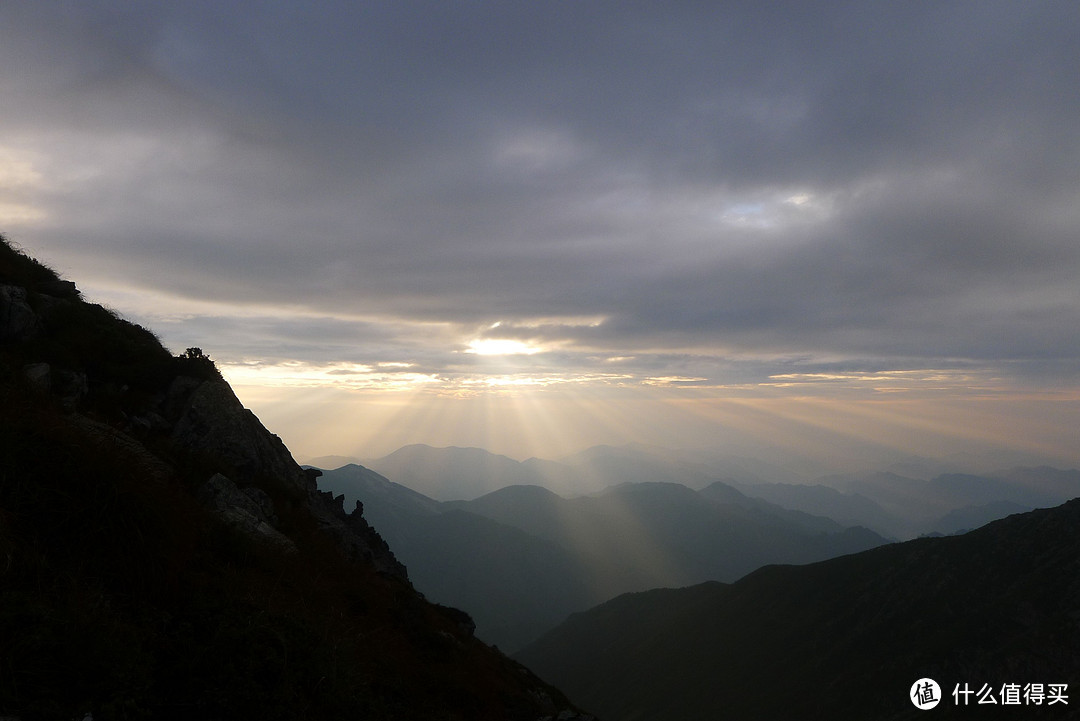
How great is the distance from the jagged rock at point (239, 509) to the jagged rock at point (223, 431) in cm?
190

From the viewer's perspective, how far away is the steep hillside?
6.02 meters

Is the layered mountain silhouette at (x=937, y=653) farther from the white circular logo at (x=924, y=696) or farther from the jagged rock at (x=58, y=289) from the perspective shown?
the jagged rock at (x=58, y=289)

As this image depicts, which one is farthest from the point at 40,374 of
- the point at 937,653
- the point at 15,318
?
the point at 937,653

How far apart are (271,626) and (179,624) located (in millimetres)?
1258

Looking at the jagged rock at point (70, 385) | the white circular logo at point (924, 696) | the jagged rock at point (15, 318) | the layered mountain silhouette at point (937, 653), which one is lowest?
the layered mountain silhouette at point (937, 653)

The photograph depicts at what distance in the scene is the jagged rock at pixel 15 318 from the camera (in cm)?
1677

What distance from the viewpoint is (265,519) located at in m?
16.3

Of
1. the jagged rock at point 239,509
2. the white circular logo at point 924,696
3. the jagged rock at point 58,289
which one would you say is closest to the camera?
the jagged rock at point 239,509

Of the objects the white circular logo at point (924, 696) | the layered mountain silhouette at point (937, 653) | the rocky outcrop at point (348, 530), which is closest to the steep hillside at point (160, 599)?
the rocky outcrop at point (348, 530)

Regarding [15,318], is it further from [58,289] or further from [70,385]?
[58,289]

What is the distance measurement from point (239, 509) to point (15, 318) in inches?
439

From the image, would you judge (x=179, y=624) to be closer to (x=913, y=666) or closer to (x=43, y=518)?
(x=43, y=518)

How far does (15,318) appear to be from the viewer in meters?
17.1

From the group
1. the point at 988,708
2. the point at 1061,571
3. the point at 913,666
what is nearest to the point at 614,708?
the point at 913,666
